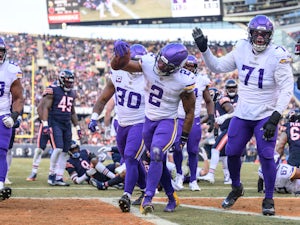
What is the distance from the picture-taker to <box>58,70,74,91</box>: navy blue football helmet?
1077 centimetres

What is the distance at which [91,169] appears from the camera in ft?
32.2

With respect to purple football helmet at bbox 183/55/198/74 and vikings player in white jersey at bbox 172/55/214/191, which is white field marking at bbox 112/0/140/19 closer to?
vikings player in white jersey at bbox 172/55/214/191

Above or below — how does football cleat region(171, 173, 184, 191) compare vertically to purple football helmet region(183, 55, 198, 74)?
below

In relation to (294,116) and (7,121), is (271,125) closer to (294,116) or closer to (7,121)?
(7,121)

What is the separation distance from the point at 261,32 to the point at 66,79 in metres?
5.42

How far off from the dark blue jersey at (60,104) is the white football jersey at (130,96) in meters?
4.17

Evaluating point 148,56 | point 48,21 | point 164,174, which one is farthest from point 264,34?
point 48,21

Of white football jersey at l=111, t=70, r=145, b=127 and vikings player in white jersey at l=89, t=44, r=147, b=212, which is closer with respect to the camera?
vikings player in white jersey at l=89, t=44, r=147, b=212

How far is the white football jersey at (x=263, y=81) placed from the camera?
596 cm

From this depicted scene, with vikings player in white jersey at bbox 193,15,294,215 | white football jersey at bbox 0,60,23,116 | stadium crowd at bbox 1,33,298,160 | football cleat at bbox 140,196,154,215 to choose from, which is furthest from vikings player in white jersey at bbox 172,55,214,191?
stadium crowd at bbox 1,33,298,160

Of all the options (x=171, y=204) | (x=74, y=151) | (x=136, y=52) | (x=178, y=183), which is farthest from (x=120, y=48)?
(x=74, y=151)

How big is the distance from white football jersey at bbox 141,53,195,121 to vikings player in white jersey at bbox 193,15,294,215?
432mm

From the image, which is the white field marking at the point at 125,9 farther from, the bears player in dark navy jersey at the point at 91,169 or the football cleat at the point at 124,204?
the football cleat at the point at 124,204

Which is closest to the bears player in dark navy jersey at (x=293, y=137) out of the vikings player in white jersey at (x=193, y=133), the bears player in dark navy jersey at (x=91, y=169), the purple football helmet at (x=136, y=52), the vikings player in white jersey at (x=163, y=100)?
the vikings player in white jersey at (x=193, y=133)
